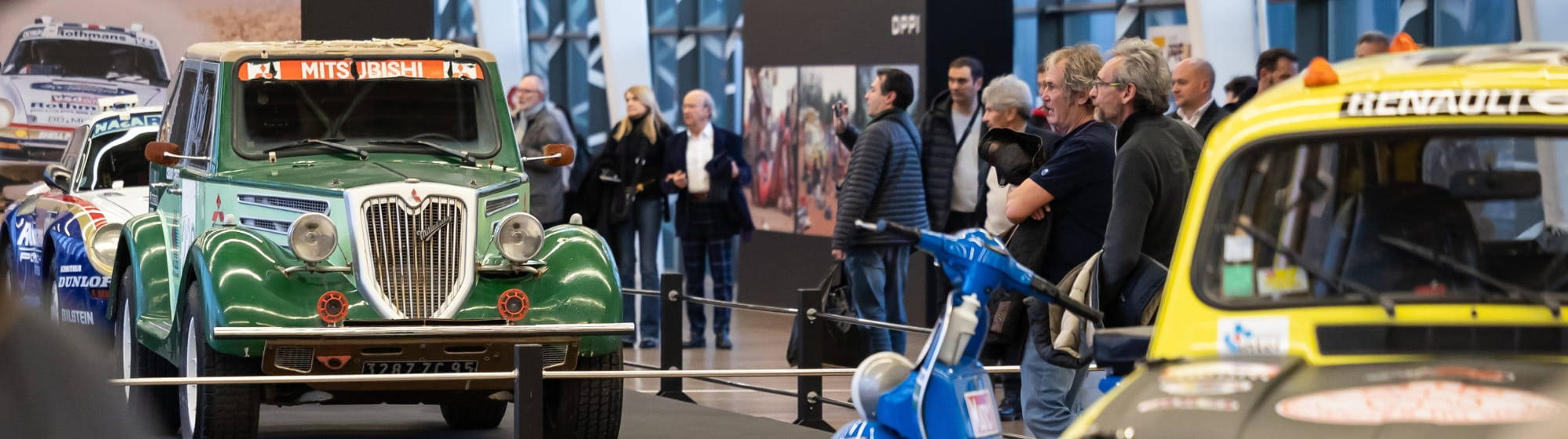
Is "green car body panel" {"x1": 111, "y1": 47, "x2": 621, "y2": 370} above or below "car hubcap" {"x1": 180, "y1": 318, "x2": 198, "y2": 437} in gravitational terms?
above

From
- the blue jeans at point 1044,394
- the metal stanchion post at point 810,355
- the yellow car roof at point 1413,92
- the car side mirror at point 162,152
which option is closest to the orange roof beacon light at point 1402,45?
the yellow car roof at point 1413,92

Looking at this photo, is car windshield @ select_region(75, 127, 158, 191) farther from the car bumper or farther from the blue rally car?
the car bumper

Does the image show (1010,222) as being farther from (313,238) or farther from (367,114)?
(313,238)

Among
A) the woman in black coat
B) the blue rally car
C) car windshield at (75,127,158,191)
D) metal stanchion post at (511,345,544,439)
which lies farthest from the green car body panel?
the woman in black coat

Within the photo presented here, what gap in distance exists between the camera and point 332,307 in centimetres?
789

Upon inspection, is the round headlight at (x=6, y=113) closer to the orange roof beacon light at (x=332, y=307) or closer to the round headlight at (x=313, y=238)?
the round headlight at (x=313, y=238)

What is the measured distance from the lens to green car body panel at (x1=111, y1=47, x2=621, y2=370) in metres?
7.81

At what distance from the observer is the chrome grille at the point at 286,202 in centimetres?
825

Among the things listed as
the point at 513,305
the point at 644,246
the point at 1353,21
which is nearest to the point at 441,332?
the point at 513,305

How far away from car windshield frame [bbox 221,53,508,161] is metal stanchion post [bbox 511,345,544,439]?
183cm

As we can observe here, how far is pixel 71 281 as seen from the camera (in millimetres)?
11086

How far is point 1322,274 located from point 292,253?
490 centimetres

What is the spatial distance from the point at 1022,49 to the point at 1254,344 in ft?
46.4

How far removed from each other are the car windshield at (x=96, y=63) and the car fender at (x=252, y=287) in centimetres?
608
